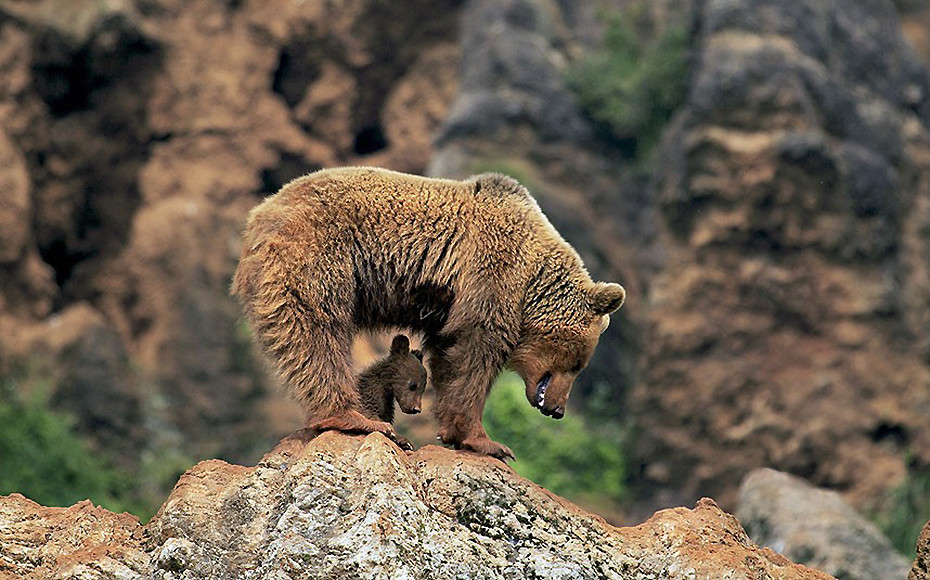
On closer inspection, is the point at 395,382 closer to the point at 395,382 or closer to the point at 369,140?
the point at 395,382

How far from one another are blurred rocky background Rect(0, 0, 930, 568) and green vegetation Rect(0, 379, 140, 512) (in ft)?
0.15

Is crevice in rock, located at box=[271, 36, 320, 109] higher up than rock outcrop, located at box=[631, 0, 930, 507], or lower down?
higher up

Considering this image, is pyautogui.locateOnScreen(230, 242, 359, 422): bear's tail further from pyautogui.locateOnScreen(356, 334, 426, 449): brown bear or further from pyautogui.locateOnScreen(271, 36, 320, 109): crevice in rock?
pyautogui.locateOnScreen(271, 36, 320, 109): crevice in rock

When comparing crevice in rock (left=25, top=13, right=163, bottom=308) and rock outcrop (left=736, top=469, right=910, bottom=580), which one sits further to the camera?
crevice in rock (left=25, top=13, right=163, bottom=308)

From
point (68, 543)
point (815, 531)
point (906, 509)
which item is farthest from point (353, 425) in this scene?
point (906, 509)

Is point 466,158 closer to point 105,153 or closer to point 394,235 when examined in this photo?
point 105,153

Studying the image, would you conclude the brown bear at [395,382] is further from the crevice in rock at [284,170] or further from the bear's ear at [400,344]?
the crevice in rock at [284,170]

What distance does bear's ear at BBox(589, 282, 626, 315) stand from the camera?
7.31 meters

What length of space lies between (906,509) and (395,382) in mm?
10239

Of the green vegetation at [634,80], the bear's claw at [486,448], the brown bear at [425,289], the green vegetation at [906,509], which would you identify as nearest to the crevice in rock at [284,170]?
the green vegetation at [634,80]

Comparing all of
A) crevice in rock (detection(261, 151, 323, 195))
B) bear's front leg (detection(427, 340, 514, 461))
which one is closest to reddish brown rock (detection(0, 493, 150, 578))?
bear's front leg (detection(427, 340, 514, 461))

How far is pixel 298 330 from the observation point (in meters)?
6.73

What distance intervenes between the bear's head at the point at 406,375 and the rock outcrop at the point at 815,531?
14.4 ft

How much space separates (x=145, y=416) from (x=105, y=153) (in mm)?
4093
